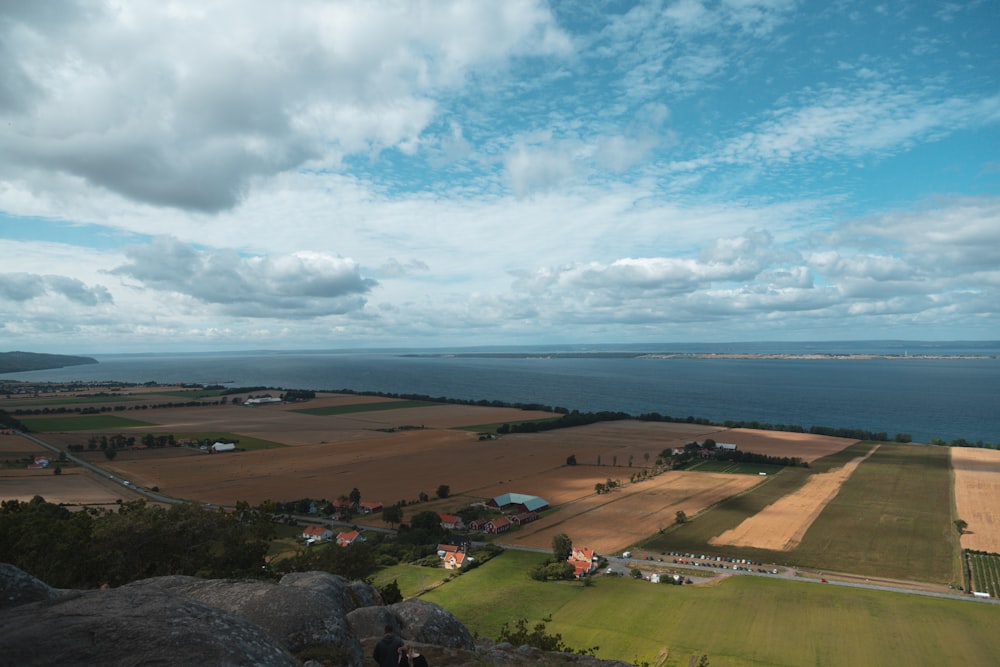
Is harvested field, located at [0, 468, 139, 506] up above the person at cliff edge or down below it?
below

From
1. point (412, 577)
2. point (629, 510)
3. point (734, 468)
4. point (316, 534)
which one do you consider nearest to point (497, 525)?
point (412, 577)

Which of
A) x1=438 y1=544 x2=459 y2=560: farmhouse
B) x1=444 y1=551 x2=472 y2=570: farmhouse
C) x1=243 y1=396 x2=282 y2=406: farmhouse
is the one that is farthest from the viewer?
x1=243 y1=396 x2=282 y2=406: farmhouse

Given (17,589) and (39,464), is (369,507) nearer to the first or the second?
(39,464)

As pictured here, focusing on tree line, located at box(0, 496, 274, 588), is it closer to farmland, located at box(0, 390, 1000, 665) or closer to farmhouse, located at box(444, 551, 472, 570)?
farmland, located at box(0, 390, 1000, 665)

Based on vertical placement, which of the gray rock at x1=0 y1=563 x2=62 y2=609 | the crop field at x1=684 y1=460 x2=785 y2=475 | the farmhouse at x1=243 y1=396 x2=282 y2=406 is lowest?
the crop field at x1=684 y1=460 x2=785 y2=475

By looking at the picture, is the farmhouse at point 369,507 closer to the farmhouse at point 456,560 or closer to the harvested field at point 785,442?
the farmhouse at point 456,560

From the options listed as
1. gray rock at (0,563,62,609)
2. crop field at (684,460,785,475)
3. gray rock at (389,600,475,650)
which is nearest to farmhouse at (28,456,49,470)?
gray rock at (389,600,475,650)

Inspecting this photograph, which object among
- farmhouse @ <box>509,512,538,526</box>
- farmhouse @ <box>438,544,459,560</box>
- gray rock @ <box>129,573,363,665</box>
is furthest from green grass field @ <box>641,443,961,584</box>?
gray rock @ <box>129,573,363,665</box>

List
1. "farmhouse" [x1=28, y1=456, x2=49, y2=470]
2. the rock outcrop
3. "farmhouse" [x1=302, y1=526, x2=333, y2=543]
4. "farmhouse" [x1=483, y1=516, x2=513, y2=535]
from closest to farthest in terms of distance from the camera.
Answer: the rock outcrop, "farmhouse" [x1=302, y1=526, x2=333, y2=543], "farmhouse" [x1=483, y1=516, x2=513, y2=535], "farmhouse" [x1=28, y1=456, x2=49, y2=470]

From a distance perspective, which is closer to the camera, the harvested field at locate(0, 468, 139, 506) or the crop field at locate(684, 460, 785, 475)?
the harvested field at locate(0, 468, 139, 506)
